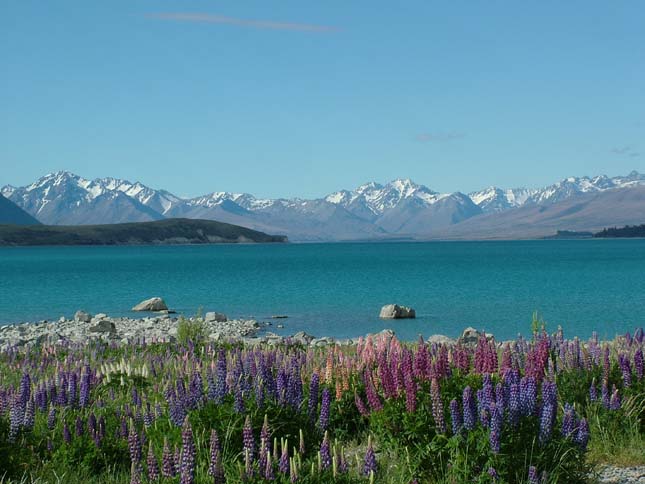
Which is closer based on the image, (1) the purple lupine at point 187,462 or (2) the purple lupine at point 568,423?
(1) the purple lupine at point 187,462

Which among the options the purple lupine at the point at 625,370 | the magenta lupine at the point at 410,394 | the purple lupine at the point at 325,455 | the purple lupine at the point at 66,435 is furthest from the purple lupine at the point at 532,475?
the purple lupine at the point at 66,435

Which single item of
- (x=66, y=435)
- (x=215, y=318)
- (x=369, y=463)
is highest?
(x=369, y=463)

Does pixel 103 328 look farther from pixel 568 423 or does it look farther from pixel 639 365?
pixel 568 423

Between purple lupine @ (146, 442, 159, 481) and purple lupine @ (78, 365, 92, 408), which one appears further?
purple lupine @ (78, 365, 92, 408)

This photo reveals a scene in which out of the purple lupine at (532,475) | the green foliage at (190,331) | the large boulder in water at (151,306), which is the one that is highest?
the purple lupine at (532,475)

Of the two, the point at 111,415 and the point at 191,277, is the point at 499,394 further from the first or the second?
the point at 191,277

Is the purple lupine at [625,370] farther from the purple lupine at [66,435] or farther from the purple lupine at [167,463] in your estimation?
the purple lupine at [66,435]

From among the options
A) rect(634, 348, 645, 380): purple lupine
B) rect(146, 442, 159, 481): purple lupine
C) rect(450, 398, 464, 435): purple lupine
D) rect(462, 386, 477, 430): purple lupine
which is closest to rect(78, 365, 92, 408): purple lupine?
rect(146, 442, 159, 481): purple lupine

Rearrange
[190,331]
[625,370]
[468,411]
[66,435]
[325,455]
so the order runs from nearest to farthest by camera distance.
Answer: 1. [325,455]
2. [468,411]
3. [66,435]
4. [625,370]
5. [190,331]

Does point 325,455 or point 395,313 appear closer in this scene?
point 325,455

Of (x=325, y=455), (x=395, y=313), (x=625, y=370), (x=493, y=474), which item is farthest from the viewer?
(x=395, y=313)

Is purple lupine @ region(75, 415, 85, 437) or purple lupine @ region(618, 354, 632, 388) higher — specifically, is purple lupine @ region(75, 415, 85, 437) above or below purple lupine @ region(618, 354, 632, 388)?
below

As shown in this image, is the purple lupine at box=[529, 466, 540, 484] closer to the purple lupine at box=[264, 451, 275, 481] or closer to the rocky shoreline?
the purple lupine at box=[264, 451, 275, 481]

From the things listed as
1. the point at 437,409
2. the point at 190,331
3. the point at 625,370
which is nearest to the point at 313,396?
the point at 437,409
